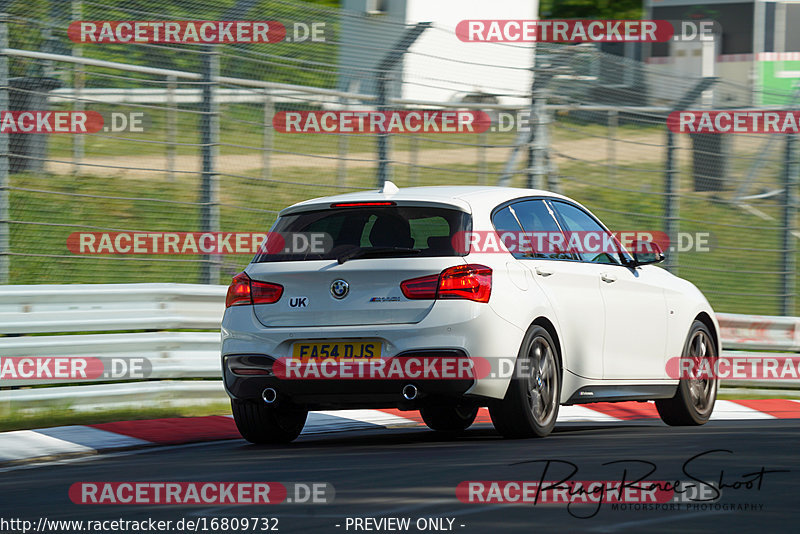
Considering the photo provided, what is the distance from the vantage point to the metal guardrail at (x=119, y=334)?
992 centimetres

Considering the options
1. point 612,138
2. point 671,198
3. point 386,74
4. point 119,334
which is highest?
point 386,74

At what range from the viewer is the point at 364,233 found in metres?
8.57

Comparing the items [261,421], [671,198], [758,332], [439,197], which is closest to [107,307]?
[261,421]

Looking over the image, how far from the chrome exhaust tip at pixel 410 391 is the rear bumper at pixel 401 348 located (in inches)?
1.0

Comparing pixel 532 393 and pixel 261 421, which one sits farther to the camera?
pixel 261 421

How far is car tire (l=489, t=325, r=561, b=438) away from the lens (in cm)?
829

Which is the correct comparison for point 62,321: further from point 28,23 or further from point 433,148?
point 433,148

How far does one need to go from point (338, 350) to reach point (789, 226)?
7.86m

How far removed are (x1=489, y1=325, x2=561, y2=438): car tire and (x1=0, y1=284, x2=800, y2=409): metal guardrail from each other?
3275 mm

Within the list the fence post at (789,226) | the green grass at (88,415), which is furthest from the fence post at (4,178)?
the fence post at (789,226)

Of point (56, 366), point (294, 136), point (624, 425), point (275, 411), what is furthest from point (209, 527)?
point (294, 136)

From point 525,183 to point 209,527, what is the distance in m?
8.41

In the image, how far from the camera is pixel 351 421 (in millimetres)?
10484

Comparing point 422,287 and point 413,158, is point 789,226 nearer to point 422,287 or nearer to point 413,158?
point 413,158
